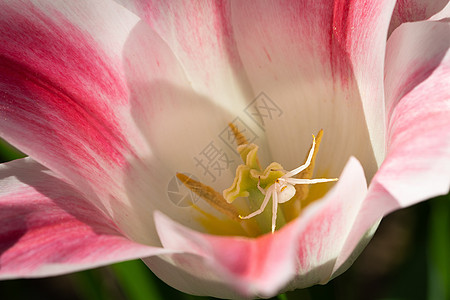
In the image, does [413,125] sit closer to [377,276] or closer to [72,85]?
[72,85]

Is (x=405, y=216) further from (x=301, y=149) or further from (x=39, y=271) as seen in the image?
(x=39, y=271)

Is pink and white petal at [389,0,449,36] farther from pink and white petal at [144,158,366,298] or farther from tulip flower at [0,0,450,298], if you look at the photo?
pink and white petal at [144,158,366,298]

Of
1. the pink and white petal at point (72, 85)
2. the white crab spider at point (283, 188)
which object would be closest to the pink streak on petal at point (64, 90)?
the pink and white petal at point (72, 85)

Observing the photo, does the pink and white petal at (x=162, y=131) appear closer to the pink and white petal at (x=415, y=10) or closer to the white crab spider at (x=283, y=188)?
the white crab spider at (x=283, y=188)

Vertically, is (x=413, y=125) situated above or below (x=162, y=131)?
below

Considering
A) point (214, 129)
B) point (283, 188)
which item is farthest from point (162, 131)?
point (283, 188)

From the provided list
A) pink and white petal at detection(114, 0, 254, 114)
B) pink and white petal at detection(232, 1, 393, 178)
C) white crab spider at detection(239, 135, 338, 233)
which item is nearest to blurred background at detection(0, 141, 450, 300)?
white crab spider at detection(239, 135, 338, 233)

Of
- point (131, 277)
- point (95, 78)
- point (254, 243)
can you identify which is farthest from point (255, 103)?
point (254, 243)
